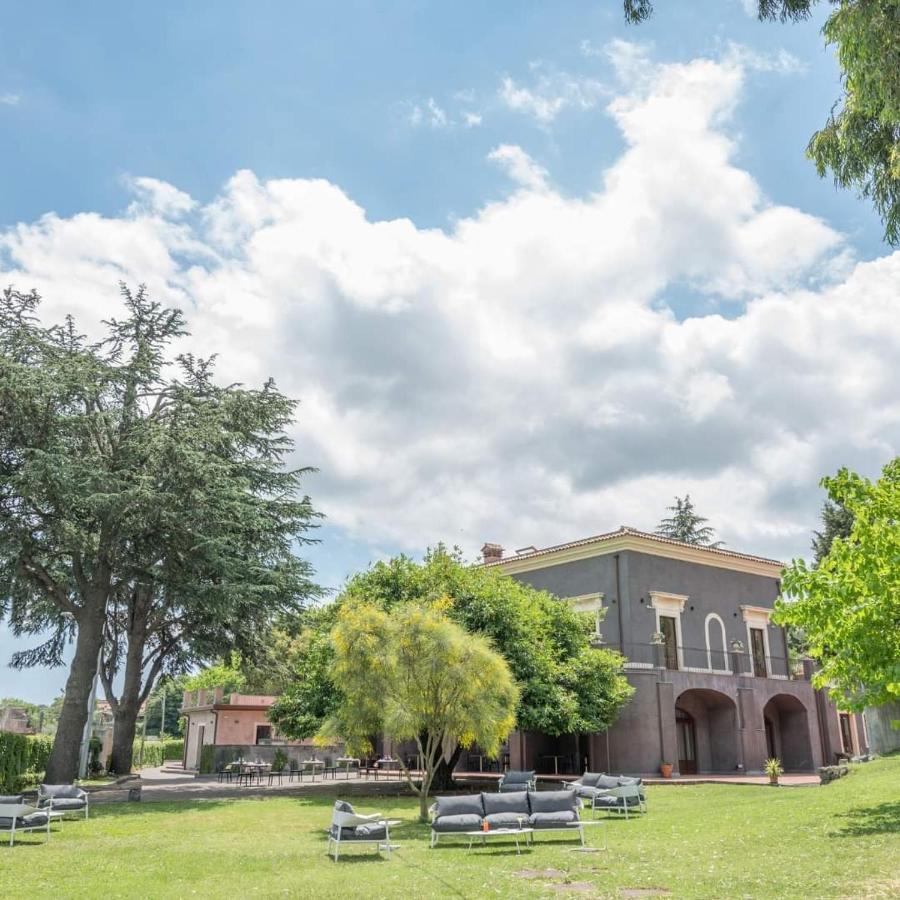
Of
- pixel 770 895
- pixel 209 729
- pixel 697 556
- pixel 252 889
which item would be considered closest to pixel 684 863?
pixel 770 895

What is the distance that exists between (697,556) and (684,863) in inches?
921

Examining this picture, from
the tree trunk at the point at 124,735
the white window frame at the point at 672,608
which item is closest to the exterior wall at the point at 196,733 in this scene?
the tree trunk at the point at 124,735

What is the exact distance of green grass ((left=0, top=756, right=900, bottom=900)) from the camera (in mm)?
9773

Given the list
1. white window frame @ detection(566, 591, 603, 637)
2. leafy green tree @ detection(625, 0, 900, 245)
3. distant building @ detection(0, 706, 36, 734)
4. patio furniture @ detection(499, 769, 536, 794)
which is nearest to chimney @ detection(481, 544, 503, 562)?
white window frame @ detection(566, 591, 603, 637)

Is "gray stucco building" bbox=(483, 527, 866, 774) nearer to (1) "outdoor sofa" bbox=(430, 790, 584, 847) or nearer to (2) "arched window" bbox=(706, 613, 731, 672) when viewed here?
(2) "arched window" bbox=(706, 613, 731, 672)

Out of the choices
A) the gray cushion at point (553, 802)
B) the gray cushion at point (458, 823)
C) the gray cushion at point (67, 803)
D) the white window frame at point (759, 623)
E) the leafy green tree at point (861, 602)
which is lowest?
the gray cushion at point (67, 803)

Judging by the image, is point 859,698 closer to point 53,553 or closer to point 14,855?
point 14,855

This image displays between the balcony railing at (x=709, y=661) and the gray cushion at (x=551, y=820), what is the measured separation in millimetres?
16206

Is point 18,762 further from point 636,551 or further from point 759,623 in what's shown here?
point 759,623

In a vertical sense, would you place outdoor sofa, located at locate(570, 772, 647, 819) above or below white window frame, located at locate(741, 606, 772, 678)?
below

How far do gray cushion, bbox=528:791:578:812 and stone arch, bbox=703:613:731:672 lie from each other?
1998cm

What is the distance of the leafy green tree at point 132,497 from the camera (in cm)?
2336

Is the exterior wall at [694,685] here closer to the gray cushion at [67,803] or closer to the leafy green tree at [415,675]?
the leafy green tree at [415,675]

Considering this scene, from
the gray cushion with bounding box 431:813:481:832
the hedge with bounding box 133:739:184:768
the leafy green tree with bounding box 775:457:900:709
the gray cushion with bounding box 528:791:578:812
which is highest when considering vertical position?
the leafy green tree with bounding box 775:457:900:709
